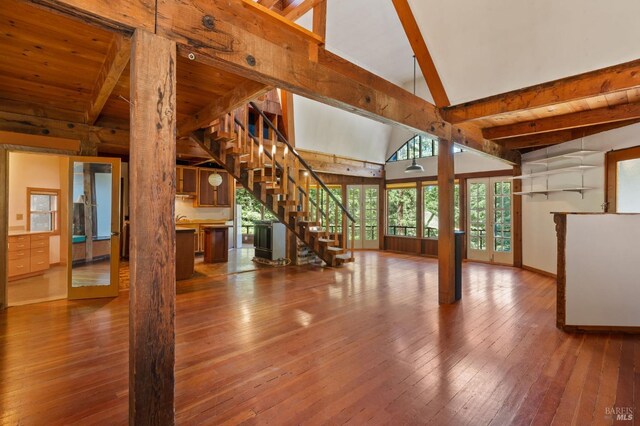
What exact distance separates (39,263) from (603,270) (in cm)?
877

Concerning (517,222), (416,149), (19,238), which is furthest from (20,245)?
(517,222)

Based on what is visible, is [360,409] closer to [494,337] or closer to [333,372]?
[333,372]

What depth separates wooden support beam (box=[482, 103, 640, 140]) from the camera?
397cm

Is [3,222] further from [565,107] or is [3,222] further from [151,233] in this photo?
[565,107]

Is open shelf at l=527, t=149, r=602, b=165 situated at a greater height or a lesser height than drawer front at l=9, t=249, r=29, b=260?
greater

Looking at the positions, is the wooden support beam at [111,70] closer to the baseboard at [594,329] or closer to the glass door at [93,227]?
the glass door at [93,227]

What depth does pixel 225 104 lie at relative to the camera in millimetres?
3846

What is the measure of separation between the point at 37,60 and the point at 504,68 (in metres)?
4.97

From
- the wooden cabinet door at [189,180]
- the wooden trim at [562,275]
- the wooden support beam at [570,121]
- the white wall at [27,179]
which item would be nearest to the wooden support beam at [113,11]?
the wooden trim at [562,275]

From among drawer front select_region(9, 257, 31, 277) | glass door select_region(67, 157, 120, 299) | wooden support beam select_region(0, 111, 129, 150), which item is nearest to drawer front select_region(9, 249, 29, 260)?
drawer front select_region(9, 257, 31, 277)

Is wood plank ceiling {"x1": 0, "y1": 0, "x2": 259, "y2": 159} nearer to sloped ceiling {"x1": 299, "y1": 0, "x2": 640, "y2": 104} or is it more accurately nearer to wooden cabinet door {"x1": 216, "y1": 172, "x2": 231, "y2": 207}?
sloped ceiling {"x1": 299, "y1": 0, "x2": 640, "y2": 104}

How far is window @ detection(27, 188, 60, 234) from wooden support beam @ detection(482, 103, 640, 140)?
902 centimetres

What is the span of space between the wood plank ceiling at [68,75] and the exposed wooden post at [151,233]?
1.85 ft

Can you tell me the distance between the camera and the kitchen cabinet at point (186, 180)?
8144 millimetres
